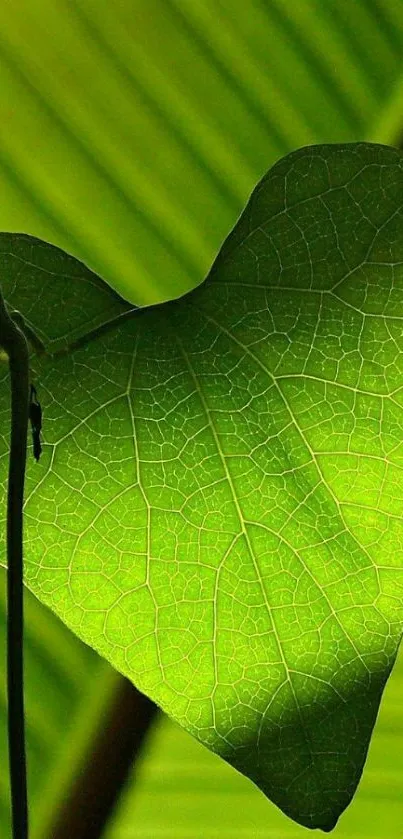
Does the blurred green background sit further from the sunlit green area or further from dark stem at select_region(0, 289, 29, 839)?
dark stem at select_region(0, 289, 29, 839)

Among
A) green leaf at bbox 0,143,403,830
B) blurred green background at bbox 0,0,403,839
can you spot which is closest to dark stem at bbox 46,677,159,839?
blurred green background at bbox 0,0,403,839

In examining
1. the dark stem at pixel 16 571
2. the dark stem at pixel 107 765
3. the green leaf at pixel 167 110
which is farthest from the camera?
the green leaf at pixel 167 110

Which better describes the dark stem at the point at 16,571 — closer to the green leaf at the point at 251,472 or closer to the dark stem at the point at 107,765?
the green leaf at the point at 251,472

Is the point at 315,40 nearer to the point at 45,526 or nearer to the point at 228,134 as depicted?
the point at 228,134

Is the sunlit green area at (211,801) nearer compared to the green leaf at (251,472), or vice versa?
the green leaf at (251,472)

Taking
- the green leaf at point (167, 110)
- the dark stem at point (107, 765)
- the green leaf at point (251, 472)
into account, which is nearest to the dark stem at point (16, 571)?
the green leaf at point (251, 472)

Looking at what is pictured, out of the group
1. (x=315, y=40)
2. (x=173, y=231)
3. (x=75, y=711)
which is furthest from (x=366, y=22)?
(x=75, y=711)

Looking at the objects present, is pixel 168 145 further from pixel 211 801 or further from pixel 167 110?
pixel 211 801
